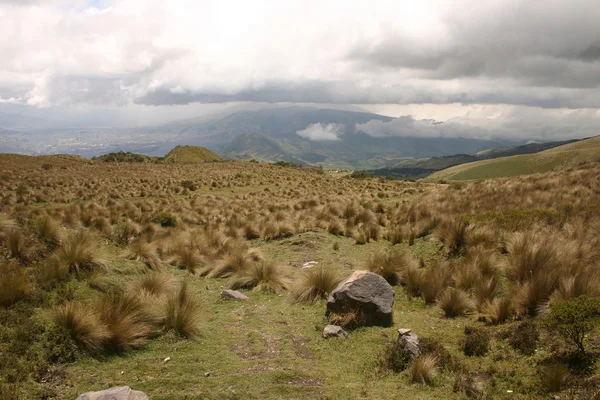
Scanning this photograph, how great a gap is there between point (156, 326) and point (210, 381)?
2.00 metres

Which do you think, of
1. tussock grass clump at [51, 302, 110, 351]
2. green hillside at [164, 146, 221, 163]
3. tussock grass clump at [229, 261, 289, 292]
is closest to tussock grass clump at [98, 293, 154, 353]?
tussock grass clump at [51, 302, 110, 351]

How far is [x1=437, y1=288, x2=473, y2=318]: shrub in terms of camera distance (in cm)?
757

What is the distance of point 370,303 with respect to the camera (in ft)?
24.8

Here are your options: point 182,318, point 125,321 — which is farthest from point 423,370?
point 125,321

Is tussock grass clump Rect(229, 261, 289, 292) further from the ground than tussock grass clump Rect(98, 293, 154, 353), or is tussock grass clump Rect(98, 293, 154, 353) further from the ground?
tussock grass clump Rect(98, 293, 154, 353)

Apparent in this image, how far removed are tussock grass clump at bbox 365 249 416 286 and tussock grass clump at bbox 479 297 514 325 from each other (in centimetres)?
301

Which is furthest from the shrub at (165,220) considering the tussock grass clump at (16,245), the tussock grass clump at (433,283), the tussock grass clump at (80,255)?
the tussock grass clump at (433,283)

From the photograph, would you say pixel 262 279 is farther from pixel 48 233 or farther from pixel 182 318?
pixel 48 233

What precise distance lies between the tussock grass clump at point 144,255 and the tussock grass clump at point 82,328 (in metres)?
4.89

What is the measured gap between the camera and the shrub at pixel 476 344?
5859 mm

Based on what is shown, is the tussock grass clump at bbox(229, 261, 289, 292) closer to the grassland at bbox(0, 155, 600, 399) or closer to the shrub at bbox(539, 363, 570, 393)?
the grassland at bbox(0, 155, 600, 399)

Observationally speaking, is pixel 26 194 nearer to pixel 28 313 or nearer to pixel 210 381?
pixel 28 313

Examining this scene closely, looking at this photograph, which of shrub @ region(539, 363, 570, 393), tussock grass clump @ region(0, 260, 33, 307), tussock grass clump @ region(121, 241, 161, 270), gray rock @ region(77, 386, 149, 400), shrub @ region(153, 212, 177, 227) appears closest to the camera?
gray rock @ region(77, 386, 149, 400)

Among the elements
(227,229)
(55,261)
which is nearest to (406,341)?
(55,261)
